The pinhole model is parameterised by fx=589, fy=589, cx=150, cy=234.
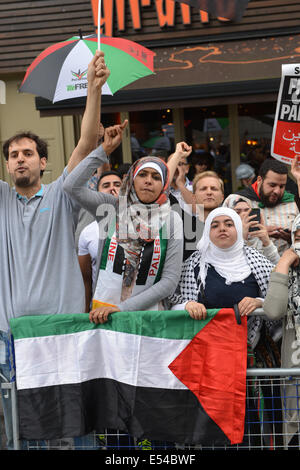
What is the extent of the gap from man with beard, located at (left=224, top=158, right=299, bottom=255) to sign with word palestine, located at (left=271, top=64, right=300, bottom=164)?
38 cm

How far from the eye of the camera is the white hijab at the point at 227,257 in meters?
3.71

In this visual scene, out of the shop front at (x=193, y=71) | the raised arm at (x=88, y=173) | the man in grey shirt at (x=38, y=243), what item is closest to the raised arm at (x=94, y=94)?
the man in grey shirt at (x=38, y=243)

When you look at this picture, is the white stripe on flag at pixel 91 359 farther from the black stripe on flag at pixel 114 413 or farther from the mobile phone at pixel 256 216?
the mobile phone at pixel 256 216

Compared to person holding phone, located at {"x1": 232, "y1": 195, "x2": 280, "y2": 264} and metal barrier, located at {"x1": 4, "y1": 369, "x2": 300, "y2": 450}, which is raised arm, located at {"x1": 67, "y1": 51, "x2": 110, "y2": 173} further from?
metal barrier, located at {"x1": 4, "y1": 369, "x2": 300, "y2": 450}

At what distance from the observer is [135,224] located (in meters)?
3.64

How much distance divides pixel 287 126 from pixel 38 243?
2095 mm

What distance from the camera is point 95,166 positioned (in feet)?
11.5

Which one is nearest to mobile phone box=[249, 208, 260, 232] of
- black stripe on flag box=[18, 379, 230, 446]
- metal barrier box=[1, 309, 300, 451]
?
metal barrier box=[1, 309, 300, 451]

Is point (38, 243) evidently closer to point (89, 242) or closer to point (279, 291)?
point (89, 242)

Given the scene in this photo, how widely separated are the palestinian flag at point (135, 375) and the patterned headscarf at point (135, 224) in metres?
0.37

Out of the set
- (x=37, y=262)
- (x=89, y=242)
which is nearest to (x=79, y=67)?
(x=89, y=242)

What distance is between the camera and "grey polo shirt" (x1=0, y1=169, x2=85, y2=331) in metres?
3.44

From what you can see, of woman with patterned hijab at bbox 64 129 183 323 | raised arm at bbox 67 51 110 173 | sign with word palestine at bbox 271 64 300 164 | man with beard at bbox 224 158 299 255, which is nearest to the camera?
raised arm at bbox 67 51 110 173
